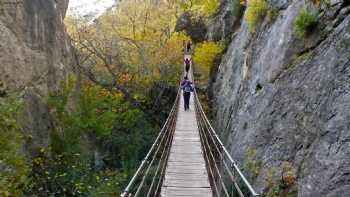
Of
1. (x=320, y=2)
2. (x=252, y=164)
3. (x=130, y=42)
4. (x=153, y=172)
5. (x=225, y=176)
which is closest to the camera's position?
(x=320, y=2)

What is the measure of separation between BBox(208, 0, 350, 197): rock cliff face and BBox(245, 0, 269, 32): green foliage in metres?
0.44

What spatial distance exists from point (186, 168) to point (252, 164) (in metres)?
2.29

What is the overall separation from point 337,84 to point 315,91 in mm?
681

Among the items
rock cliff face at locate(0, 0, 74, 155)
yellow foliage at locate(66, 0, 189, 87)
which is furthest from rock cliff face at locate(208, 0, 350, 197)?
yellow foliage at locate(66, 0, 189, 87)

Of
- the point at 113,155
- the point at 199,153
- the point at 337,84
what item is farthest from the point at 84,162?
the point at 337,84

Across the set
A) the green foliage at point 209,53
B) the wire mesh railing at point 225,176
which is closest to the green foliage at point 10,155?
the wire mesh railing at point 225,176

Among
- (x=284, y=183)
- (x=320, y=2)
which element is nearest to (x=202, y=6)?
(x=320, y=2)

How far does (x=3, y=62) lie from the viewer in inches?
537

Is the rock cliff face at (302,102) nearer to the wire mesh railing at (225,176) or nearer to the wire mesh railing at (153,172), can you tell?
the wire mesh railing at (225,176)

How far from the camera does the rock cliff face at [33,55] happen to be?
1424cm

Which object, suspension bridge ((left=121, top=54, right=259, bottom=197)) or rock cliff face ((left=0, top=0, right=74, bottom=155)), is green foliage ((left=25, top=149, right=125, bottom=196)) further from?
suspension bridge ((left=121, top=54, right=259, bottom=197))

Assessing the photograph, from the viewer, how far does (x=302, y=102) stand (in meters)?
6.70

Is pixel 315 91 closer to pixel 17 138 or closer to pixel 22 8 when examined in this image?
pixel 17 138

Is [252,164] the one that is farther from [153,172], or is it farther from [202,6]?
[202,6]
